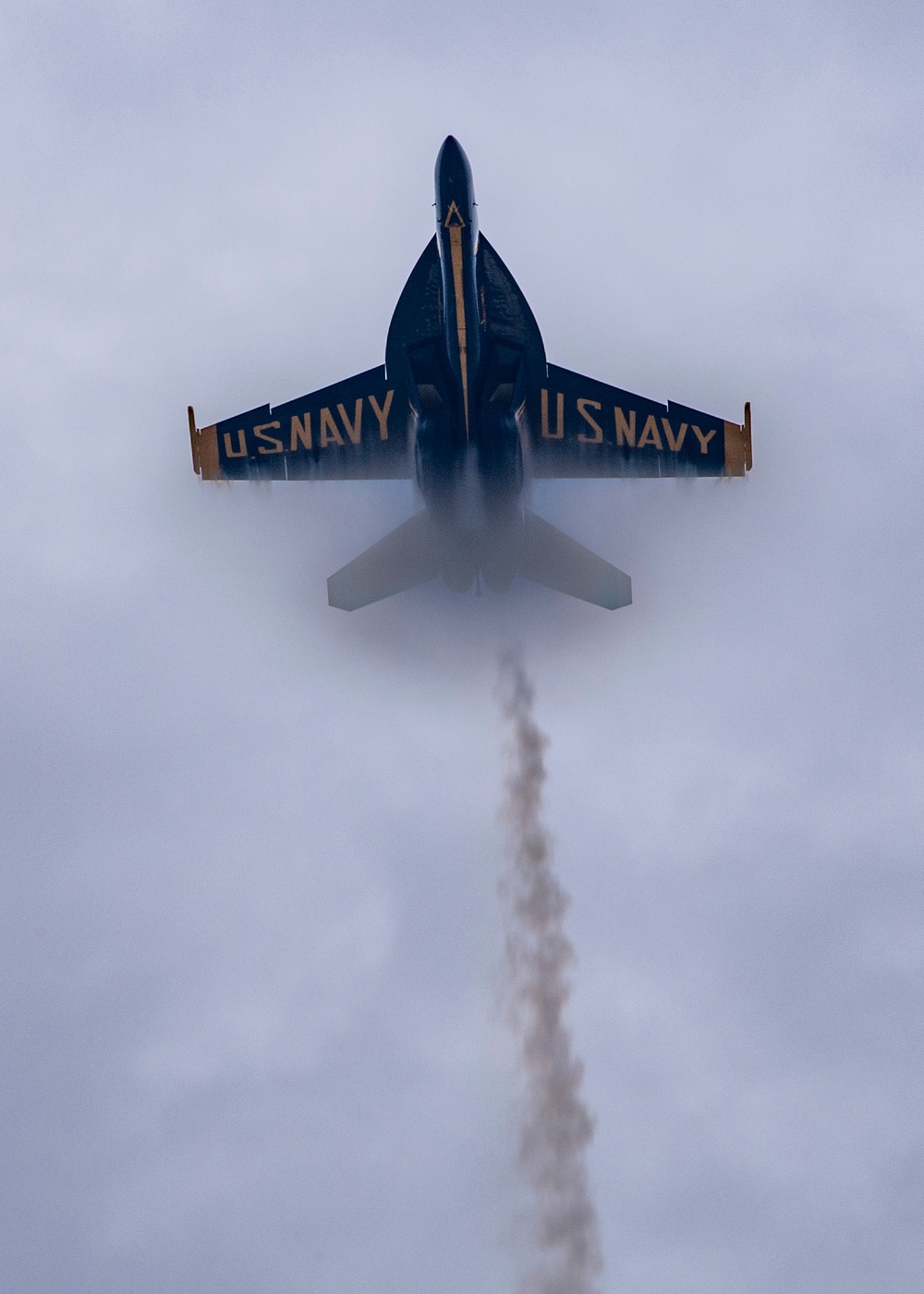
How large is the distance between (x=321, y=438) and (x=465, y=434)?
234 inches

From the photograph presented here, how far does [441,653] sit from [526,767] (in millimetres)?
5315

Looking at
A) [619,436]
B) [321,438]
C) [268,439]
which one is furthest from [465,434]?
[268,439]

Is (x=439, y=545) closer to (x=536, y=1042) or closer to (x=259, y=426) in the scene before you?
(x=259, y=426)

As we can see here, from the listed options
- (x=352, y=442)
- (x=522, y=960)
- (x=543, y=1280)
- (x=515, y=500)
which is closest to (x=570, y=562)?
(x=515, y=500)

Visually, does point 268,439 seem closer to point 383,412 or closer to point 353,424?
point 353,424

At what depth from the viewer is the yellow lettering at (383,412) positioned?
63.0 meters

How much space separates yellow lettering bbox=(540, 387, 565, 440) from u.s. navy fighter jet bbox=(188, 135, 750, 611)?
0.16 ft

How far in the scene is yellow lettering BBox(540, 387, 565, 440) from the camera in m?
63.0

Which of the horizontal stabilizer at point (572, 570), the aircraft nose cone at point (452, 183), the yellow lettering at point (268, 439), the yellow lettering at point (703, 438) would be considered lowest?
the horizontal stabilizer at point (572, 570)

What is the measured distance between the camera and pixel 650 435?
63.9 meters

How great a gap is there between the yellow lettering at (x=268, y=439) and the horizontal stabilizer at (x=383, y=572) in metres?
4.71

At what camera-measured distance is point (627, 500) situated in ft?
228

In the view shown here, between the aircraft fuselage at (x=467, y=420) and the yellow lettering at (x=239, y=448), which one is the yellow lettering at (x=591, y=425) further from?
the yellow lettering at (x=239, y=448)

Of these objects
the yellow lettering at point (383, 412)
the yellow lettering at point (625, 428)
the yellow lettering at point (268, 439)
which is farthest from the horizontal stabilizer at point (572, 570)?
the yellow lettering at point (268, 439)
